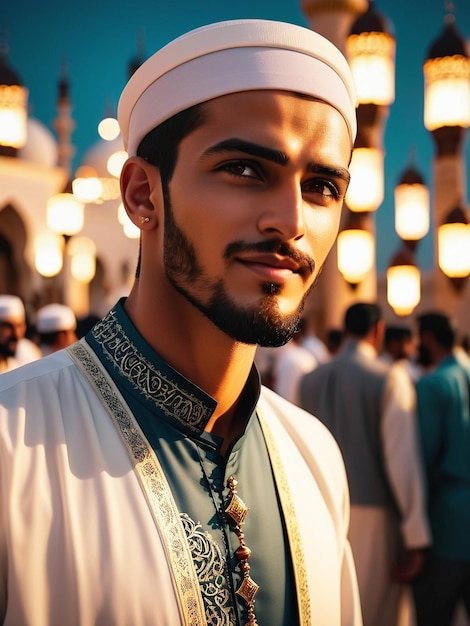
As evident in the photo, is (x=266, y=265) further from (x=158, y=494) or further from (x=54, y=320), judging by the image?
(x=54, y=320)

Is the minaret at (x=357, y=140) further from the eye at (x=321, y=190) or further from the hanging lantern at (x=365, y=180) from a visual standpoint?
the eye at (x=321, y=190)

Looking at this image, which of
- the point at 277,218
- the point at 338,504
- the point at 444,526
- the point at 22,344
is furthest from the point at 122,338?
the point at 22,344

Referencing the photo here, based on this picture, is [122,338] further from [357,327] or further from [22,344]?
[22,344]

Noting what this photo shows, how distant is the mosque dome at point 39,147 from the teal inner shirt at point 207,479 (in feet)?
65.0

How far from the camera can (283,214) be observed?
1.10 meters

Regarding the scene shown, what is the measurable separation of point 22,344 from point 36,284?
12.6 meters

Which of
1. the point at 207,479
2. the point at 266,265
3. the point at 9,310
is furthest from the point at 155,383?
the point at 9,310

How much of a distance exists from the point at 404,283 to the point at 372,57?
2910mm

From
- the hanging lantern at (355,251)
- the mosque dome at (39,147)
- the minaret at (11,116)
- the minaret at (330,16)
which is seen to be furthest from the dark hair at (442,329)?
the mosque dome at (39,147)

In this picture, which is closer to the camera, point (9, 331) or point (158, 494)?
point (158, 494)

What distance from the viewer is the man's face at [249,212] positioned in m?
1.11

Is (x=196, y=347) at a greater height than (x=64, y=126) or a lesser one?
lesser

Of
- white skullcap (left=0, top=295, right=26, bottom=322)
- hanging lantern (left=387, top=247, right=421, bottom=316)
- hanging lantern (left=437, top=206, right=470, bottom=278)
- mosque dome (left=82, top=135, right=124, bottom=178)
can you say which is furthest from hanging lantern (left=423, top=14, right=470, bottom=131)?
mosque dome (left=82, top=135, right=124, bottom=178)

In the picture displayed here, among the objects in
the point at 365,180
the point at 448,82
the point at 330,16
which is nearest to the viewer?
the point at 448,82
